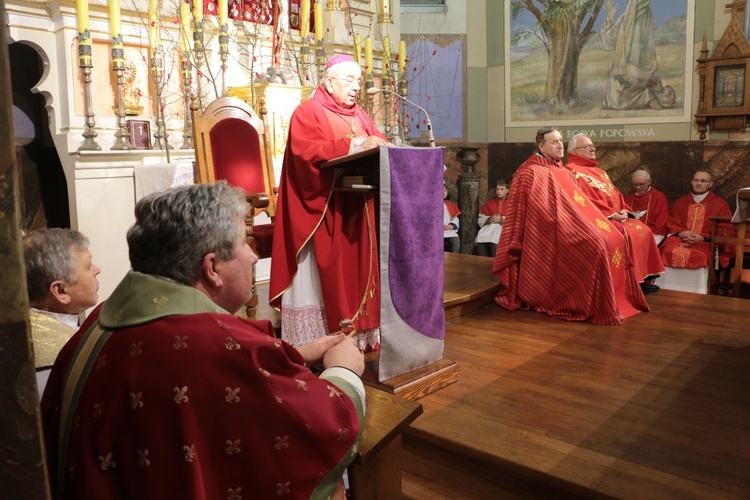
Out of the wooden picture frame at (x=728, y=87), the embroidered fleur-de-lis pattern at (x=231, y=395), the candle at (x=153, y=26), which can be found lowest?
the embroidered fleur-de-lis pattern at (x=231, y=395)

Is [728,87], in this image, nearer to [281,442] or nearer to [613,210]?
[613,210]

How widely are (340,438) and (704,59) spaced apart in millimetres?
7485

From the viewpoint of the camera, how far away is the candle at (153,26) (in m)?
4.99

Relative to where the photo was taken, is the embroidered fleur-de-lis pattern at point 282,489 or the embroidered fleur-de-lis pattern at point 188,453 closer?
the embroidered fleur-de-lis pattern at point 188,453

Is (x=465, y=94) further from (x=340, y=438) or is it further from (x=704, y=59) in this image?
(x=340, y=438)

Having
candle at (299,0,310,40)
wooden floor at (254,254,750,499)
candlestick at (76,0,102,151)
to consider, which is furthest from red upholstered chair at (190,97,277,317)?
wooden floor at (254,254,750,499)

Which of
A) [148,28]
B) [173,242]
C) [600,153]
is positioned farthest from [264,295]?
[600,153]

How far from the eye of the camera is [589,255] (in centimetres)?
469

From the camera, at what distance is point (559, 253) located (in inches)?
192

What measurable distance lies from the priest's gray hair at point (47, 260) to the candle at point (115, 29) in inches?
114

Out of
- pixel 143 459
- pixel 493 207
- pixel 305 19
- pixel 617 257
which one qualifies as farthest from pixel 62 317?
pixel 493 207

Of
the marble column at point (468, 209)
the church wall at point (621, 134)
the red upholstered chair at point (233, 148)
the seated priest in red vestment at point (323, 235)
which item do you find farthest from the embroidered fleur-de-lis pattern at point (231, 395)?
the marble column at point (468, 209)

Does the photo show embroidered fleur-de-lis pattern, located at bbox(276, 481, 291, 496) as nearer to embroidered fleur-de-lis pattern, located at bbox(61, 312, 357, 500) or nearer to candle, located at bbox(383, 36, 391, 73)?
embroidered fleur-de-lis pattern, located at bbox(61, 312, 357, 500)

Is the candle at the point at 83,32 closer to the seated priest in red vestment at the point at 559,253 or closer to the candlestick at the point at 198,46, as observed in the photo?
the candlestick at the point at 198,46
